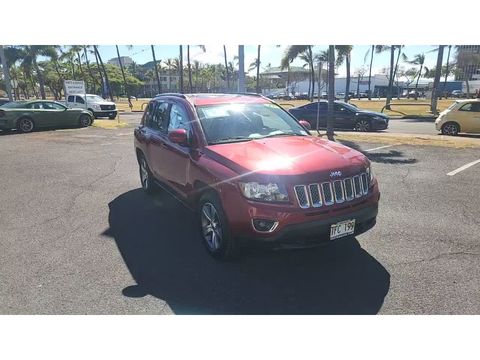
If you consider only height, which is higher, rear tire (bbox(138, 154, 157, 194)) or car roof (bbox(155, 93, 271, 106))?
car roof (bbox(155, 93, 271, 106))

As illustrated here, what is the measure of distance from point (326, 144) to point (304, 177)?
41.9 inches

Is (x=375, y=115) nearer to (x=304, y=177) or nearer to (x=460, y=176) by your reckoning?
(x=460, y=176)

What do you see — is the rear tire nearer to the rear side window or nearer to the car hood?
the car hood

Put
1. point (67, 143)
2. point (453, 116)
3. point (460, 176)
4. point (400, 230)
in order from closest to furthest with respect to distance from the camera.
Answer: point (400, 230), point (460, 176), point (67, 143), point (453, 116)

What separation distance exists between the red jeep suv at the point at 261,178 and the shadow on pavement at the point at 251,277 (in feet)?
1.01

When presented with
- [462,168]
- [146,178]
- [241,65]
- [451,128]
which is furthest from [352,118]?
A: [146,178]

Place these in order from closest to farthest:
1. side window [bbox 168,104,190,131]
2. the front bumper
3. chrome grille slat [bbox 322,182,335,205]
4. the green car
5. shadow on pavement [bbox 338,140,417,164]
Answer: the front bumper → chrome grille slat [bbox 322,182,335,205] → side window [bbox 168,104,190,131] → shadow on pavement [bbox 338,140,417,164] → the green car

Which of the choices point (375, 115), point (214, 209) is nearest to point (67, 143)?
point (214, 209)

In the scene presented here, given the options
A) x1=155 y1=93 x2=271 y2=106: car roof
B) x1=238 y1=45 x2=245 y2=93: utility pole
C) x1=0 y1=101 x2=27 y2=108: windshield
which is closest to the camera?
x1=155 y1=93 x2=271 y2=106: car roof

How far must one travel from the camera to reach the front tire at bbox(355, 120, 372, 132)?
16922 mm

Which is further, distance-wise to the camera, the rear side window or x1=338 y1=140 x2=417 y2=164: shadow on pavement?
the rear side window

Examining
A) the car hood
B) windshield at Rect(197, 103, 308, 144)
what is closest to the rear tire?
windshield at Rect(197, 103, 308, 144)

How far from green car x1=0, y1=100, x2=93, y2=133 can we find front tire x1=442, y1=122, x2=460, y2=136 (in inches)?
661

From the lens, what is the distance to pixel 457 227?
4.89 m
